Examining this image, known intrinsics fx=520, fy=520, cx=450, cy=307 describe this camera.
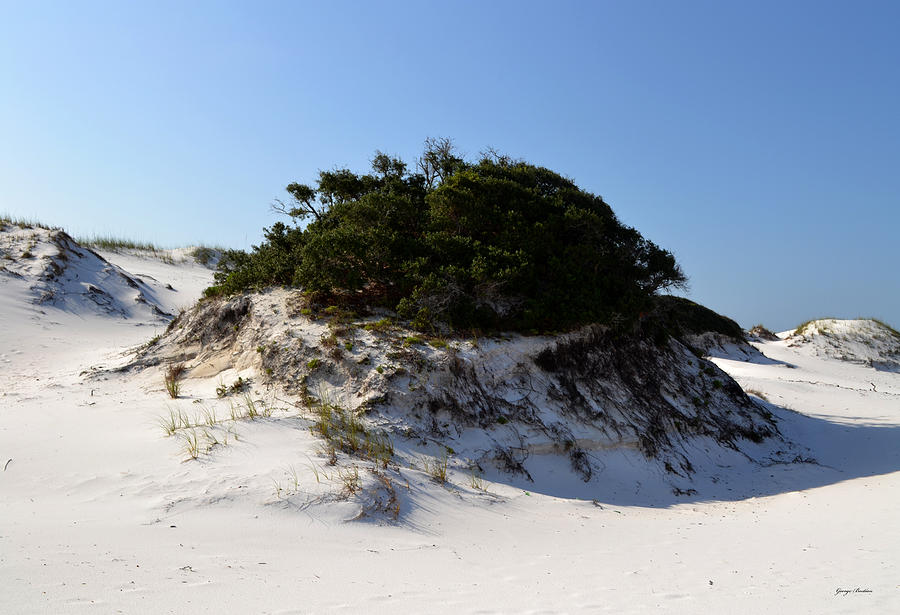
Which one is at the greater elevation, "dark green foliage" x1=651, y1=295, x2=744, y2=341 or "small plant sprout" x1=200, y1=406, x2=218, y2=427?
"dark green foliage" x1=651, y1=295, x2=744, y2=341

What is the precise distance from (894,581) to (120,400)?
10538 mm

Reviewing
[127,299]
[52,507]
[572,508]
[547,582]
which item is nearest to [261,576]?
[547,582]

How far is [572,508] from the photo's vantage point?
22.6 feet

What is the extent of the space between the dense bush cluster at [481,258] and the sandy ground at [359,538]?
10.9 feet

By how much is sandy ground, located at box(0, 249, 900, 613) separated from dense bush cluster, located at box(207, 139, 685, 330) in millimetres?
3310

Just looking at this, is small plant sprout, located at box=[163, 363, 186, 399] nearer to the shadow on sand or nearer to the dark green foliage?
the shadow on sand

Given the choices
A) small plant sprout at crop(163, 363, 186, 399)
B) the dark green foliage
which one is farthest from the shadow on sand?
the dark green foliage

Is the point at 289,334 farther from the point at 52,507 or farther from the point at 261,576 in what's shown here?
the point at 261,576

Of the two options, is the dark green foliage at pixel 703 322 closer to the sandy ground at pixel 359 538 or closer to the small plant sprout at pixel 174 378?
the sandy ground at pixel 359 538

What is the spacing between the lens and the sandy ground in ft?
12.0

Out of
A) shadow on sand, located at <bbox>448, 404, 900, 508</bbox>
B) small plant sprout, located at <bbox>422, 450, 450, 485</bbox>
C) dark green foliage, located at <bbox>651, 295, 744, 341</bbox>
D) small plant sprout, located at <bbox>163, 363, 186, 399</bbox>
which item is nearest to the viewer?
small plant sprout, located at <bbox>422, 450, 450, 485</bbox>

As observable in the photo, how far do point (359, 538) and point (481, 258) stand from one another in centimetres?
605

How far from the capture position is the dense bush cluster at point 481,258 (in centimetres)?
981

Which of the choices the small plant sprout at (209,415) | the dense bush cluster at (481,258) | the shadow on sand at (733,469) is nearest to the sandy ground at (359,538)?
the shadow on sand at (733,469)
